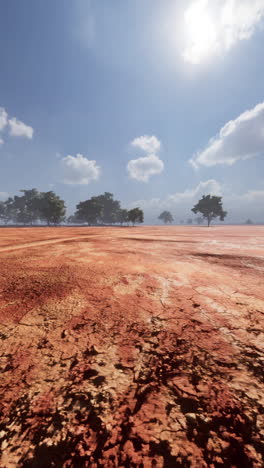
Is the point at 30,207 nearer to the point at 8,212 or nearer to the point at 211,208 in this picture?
the point at 8,212

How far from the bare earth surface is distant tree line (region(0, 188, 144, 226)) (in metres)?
47.9

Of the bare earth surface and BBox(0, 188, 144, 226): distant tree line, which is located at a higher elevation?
BBox(0, 188, 144, 226): distant tree line

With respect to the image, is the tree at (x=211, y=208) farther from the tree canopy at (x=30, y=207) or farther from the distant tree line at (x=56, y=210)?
the tree canopy at (x=30, y=207)

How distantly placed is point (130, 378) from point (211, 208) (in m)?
68.9

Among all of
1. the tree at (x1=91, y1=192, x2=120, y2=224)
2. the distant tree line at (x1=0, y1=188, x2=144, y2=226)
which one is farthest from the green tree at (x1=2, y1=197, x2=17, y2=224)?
the tree at (x1=91, y1=192, x2=120, y2=224)

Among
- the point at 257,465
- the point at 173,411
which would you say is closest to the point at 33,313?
the point at 173,411

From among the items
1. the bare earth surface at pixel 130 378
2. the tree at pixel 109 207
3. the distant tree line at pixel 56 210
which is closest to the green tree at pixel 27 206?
the distant tree line at pixel 56 210

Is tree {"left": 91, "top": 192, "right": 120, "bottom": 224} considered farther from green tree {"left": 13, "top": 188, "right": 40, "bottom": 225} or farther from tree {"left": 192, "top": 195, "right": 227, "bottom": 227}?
tree {"left": 192, "top": 195, "right": 227, "bottom": 227}

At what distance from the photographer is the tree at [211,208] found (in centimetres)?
6216

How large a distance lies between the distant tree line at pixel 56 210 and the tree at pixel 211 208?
88.1 feet

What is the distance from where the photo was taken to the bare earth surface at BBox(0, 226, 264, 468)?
1.09 metres

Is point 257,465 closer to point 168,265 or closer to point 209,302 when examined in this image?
point 209,302

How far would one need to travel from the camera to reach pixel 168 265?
506 cm

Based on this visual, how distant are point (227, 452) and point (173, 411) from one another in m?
0.36
